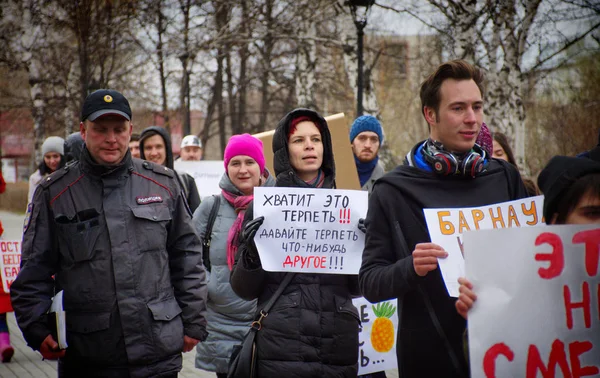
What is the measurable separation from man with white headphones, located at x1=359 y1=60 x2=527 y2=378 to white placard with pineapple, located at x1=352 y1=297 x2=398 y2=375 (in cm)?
252

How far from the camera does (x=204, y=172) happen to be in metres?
10.1

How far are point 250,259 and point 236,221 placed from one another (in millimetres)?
1081

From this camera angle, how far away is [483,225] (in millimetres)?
2662

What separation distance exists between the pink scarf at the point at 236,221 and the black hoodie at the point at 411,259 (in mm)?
1921

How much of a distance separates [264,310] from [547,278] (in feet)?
5.61

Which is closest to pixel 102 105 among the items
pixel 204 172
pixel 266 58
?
pixel 204 172

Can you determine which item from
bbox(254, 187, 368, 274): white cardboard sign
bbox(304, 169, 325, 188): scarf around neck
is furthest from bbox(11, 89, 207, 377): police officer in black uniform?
bbox(304, 169, 325, 188): scarf around neck

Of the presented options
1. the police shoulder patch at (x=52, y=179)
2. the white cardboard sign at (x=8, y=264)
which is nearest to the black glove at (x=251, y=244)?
the police shoulder patch at (x=52, y=179)

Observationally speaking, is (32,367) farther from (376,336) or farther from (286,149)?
(286,149)

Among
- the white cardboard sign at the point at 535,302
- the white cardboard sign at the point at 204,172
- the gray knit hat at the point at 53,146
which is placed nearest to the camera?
the white cardboard sign at the point at 535,302

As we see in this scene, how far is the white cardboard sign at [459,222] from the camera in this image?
2.55 m

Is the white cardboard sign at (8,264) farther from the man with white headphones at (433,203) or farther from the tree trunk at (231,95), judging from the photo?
the tree trunk at (231,95)

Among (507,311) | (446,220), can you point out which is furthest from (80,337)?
(507,311)

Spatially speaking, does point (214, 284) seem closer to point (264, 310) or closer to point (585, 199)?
point (264, 310)
